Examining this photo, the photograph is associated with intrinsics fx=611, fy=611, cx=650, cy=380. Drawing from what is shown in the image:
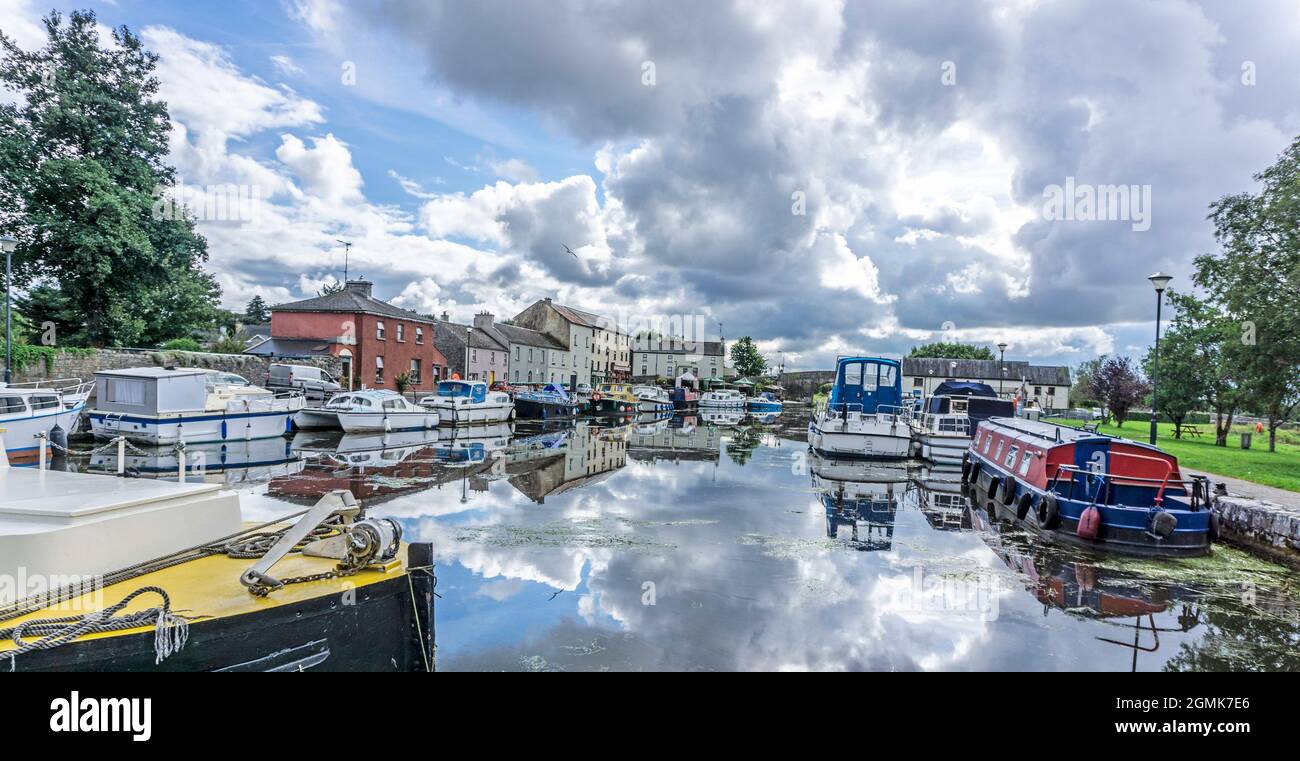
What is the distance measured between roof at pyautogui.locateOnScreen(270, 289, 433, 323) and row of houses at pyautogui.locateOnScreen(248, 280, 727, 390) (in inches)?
2.5

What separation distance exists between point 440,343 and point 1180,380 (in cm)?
5335

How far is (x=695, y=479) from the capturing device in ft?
60.4

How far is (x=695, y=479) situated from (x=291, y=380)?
25.5 m

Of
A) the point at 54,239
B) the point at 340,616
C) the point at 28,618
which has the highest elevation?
the point at 54,239

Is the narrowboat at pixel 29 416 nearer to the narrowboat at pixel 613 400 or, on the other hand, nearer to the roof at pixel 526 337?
the narrowboat at pixel 613 400

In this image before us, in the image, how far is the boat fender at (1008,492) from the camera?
48.2ft

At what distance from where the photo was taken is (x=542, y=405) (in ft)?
132

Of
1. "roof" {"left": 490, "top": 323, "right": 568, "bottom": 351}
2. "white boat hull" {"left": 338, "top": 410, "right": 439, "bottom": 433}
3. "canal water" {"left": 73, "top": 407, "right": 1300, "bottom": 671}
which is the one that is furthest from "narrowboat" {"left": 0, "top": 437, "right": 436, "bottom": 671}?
"roof" {"left": 490, "top": 323, "right": 568, "bottom": 351}

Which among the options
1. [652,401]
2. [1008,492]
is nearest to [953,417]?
[1008,492]

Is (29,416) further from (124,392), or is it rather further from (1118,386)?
(1118,386)

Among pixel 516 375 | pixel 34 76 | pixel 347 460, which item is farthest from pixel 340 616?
pixel 516 375

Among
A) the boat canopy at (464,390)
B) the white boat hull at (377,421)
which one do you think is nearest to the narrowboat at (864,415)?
the boat canopy at (464,390)
